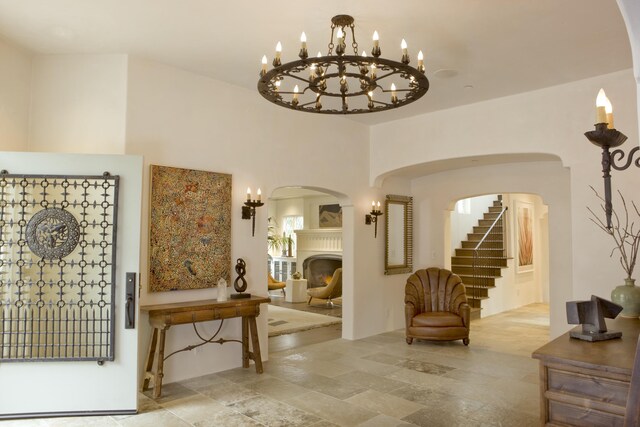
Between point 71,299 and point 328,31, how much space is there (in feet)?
10.2

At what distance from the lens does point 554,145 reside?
4.95 metres

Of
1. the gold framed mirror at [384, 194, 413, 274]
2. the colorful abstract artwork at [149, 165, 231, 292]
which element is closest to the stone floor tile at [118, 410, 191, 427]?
the colorful abstract artwork at [149, 165, 231, 292]

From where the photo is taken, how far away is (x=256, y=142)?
5215 millimetres

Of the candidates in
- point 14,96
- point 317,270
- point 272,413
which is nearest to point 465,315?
point 272,413

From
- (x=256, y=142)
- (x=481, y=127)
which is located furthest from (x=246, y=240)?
(x=481, y=127)

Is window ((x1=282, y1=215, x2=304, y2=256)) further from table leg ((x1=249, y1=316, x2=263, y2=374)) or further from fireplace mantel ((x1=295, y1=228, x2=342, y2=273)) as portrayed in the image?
table leg ((x1=249, y1=316, x2=263, y2=374))

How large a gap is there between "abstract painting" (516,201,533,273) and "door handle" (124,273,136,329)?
26.9 ft

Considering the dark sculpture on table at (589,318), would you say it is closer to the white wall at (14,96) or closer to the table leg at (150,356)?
the table leg at (150,356)

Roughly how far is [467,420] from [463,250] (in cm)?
659

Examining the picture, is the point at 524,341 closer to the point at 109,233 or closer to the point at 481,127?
the point at 481,127

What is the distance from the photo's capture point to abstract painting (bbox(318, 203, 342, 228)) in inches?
447

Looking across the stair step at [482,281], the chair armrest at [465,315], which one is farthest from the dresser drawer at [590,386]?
the stair step at [482,281]

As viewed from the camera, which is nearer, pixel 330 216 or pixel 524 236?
pixel 524 236

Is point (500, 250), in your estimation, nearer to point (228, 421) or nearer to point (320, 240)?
point (320, 240)
